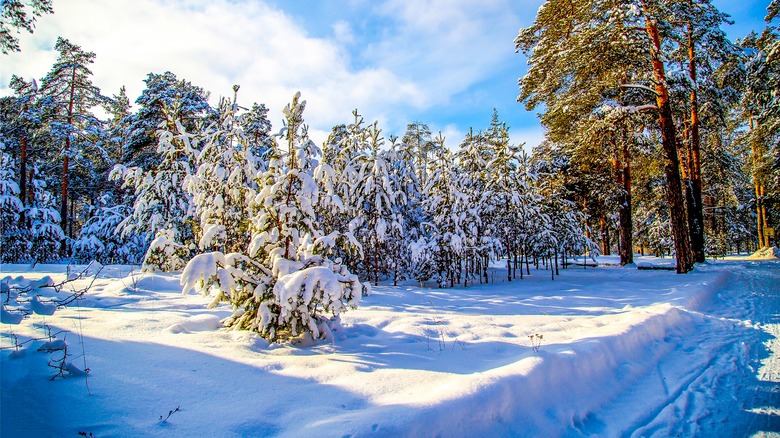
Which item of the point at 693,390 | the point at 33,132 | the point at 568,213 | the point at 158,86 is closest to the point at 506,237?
the point at 568,213

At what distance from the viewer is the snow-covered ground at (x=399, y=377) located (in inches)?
103

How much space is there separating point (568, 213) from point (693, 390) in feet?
39.5

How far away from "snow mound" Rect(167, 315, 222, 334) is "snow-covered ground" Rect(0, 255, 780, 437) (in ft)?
0.07

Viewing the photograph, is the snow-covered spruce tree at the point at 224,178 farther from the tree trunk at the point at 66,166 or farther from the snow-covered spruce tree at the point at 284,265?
the tree trunk at the point at 66,166

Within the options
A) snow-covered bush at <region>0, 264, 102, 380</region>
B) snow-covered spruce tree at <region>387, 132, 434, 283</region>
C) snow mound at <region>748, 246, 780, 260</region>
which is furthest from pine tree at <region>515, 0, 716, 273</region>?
snow-covered bush at <region>0, 264, 102, 380</region>

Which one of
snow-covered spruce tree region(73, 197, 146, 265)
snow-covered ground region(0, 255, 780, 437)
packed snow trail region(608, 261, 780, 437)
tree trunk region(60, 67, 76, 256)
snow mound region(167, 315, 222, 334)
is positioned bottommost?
packed snow trail region(608, 261, 780, 437)

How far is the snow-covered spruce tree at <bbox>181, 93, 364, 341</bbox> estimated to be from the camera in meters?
4.19

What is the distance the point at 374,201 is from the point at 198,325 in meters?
7.30

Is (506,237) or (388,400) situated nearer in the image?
(388,400)

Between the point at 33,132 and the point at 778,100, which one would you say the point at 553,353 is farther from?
the point at 33,132

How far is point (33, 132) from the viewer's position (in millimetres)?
21094

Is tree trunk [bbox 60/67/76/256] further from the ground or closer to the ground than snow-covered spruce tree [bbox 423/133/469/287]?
further from the ground

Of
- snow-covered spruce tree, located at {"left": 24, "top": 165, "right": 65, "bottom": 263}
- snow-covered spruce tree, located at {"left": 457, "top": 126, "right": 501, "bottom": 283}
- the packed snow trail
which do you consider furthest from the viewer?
snow-covered spruce tree, located at {"left": 24, "top": 165, "right": 65, "bottom": 263}

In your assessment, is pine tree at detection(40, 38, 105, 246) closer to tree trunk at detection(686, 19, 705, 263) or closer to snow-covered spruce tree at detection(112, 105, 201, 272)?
snow-covered spruce tree at detection(112, 105, 201, 272)
